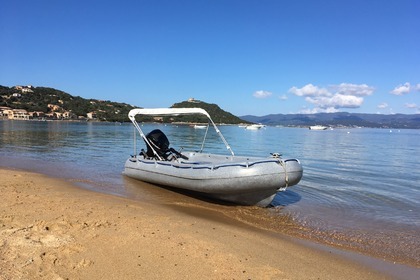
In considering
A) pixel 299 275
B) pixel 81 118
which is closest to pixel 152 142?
pixel 299 275

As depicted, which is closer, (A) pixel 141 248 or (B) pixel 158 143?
(A) pixel 141 248

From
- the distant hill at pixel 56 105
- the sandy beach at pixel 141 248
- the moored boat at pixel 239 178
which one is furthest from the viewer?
the distant hill at pixel 56 105

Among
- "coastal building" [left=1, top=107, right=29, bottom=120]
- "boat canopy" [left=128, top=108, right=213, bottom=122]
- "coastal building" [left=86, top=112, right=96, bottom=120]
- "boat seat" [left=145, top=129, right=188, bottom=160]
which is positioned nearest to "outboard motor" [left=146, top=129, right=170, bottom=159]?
"boat seat" [left=145, top=129, right=188, bottom=160]

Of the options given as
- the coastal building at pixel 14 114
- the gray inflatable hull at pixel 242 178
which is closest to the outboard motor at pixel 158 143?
the gray inflatable hull at pixel 242 178

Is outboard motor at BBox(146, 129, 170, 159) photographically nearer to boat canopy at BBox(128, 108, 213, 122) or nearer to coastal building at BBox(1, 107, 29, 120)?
boat canopy at BBox(128, 108, 213, 122)

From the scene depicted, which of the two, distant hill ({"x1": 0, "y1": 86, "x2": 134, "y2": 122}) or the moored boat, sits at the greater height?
distant hill ({"x1": 0, "y1": 86, "x2": 134, "y2": 122})

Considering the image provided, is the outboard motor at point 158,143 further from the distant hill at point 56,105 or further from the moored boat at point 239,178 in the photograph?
the distant hill at point 56,105

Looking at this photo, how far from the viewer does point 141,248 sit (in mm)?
4844

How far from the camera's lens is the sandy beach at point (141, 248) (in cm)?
411

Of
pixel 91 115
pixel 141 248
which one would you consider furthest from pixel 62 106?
pixel 141 248

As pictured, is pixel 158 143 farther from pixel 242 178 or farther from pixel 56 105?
pixel 56 105

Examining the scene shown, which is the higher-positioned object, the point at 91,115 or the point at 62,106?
the point at 62,106

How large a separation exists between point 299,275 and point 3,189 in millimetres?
7717

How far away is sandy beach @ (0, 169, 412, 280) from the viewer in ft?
13.5
